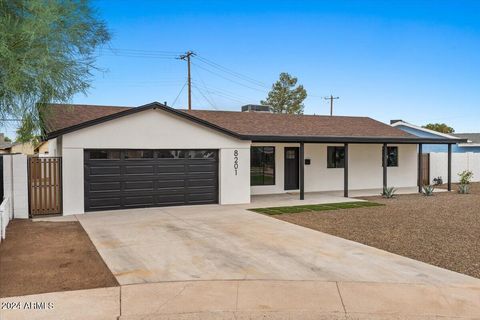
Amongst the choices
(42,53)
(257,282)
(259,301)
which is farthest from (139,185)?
(259,301)

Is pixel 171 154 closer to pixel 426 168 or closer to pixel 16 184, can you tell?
pixel 16 184

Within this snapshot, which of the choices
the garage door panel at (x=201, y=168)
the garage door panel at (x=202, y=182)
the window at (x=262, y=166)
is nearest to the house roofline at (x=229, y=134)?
the garage door panel at (x=201, y=168)

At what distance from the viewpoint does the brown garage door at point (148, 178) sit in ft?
43.3

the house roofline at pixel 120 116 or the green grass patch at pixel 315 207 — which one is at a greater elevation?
A: the house roofline at pixel 120 116

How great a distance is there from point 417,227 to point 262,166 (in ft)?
28.6

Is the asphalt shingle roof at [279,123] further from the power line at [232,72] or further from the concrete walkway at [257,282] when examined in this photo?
the power line at [232,72]

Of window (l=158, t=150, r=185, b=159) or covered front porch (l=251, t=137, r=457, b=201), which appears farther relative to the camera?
covered front porch (l=251, t=137, r=457, b=201)

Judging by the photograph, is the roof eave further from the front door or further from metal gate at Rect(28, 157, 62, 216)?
metal gate at Rect(28, 157, 62, 216)

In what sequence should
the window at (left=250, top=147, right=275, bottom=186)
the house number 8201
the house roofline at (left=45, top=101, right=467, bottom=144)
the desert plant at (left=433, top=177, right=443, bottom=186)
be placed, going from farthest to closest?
the desert plant at (left=433, top=177, right=443, bottom=186)
the window at (left=250, top=147, right=275, bottom=186)
the house number 8201
the house roofline at (left=45, top=101, right=467, bottom=144)

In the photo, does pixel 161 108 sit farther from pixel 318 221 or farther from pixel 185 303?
pixel 185 303

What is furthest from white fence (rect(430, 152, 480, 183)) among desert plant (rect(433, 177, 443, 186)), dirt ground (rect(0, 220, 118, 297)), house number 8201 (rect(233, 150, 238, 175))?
dirt ground (rect(0, 220, 118, 297))

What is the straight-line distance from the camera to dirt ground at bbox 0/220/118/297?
19.4ft

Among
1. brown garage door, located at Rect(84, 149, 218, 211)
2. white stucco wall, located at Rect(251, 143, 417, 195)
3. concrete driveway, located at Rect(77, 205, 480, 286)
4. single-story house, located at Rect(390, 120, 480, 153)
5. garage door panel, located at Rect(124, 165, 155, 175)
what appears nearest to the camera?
concrete driveway, located at Rect(77, 205, 480, 286)

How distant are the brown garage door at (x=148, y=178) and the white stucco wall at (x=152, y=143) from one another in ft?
0.89
